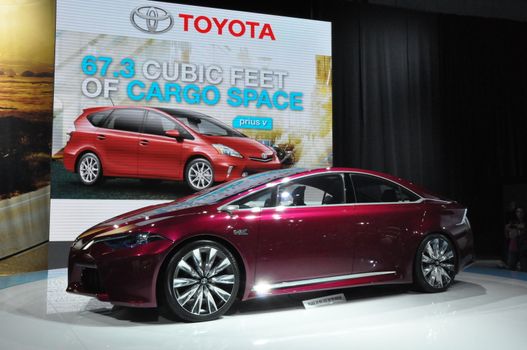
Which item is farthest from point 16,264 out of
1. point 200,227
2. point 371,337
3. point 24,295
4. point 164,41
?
point 371,337

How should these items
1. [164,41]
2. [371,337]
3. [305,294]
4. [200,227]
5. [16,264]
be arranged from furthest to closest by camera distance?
[164,41]
[16,264]
[305,294]
[200,227]
[371,337]

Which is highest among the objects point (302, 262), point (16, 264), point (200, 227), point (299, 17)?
point (299, 17)

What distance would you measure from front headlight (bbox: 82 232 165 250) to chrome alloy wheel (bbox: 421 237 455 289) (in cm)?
216

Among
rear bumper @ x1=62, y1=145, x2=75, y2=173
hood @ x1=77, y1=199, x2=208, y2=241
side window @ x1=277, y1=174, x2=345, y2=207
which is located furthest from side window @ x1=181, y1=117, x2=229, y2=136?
hood @ x1=77, y1=199, x2=208, y2=241

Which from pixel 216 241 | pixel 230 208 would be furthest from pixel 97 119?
pixel 216 241

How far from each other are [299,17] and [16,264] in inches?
216

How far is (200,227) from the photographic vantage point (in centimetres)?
311

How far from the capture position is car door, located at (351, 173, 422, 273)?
3.69 metres

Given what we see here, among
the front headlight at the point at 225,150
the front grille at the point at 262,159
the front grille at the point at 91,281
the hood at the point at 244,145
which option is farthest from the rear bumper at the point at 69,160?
the front grille at the point at 91,281

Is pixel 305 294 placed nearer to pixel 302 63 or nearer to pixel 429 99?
pixel 302 63

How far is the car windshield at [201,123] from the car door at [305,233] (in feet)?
11.4

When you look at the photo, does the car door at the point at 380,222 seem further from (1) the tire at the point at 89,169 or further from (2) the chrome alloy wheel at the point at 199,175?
(1) the tire at the point at 89,169

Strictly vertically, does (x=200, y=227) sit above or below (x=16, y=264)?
above

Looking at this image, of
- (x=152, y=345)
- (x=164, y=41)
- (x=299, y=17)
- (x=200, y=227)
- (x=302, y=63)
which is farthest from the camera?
(x=299, y=17)
